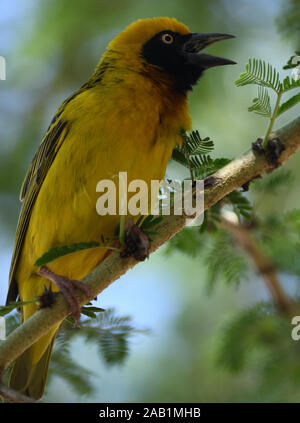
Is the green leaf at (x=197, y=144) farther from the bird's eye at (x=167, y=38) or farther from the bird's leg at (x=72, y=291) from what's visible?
the bird's eye at (x=167, y=38)

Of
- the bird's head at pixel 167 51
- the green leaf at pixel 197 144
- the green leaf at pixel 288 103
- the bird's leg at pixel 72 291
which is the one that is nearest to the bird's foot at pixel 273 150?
the green leaf at pixel 288 103

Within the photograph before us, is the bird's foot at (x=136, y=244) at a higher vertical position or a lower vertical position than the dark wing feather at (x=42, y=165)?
lower

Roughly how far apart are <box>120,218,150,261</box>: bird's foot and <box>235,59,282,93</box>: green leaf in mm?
792

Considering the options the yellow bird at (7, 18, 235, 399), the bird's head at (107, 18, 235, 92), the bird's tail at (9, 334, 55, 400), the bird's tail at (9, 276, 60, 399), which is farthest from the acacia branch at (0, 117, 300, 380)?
the bird's head at (107, 18, 235, 92)

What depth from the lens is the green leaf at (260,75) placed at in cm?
235

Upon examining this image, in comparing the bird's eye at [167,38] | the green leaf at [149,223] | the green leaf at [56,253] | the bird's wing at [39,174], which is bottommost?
the green leaf at [56,253]

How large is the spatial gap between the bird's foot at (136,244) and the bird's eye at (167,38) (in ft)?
5.97

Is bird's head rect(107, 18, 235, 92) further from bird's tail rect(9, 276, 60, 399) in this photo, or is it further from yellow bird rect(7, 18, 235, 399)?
bird's tail rect(9, 276, 60, 399)

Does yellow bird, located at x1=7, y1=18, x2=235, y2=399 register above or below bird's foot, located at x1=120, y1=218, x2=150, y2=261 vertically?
above

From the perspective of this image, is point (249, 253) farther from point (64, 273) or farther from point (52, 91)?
point (52, 91)

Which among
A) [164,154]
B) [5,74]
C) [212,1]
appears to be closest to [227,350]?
[164,154]

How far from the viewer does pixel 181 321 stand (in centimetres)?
621

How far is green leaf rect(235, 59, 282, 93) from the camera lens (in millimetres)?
2348
